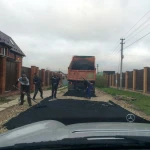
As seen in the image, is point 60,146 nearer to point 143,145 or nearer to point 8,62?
point 143,145

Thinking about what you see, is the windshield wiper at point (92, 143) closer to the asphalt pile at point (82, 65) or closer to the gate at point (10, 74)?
the gate at point (10, 74)

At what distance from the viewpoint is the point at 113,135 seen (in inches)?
87.2

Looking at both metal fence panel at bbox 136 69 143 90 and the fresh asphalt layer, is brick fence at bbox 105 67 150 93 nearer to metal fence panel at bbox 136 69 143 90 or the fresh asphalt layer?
metal fence panel at bbox 136 69 143 90

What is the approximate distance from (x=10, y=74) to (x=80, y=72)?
6630 millimetres

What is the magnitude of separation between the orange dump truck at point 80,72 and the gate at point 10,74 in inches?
206

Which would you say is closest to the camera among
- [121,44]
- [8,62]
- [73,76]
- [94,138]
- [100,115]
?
[94,138]

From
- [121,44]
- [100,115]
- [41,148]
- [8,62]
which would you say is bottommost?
[100,115]

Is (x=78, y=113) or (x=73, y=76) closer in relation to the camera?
(x=78, y=113)

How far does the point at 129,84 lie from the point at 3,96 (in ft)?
75.7

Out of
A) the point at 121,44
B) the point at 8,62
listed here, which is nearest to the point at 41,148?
the point at 8,62

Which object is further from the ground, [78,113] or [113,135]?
[113,135]

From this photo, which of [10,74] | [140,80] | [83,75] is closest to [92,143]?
[10,74]

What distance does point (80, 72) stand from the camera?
2592 centimetres

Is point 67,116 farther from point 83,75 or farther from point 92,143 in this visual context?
point 83,75
